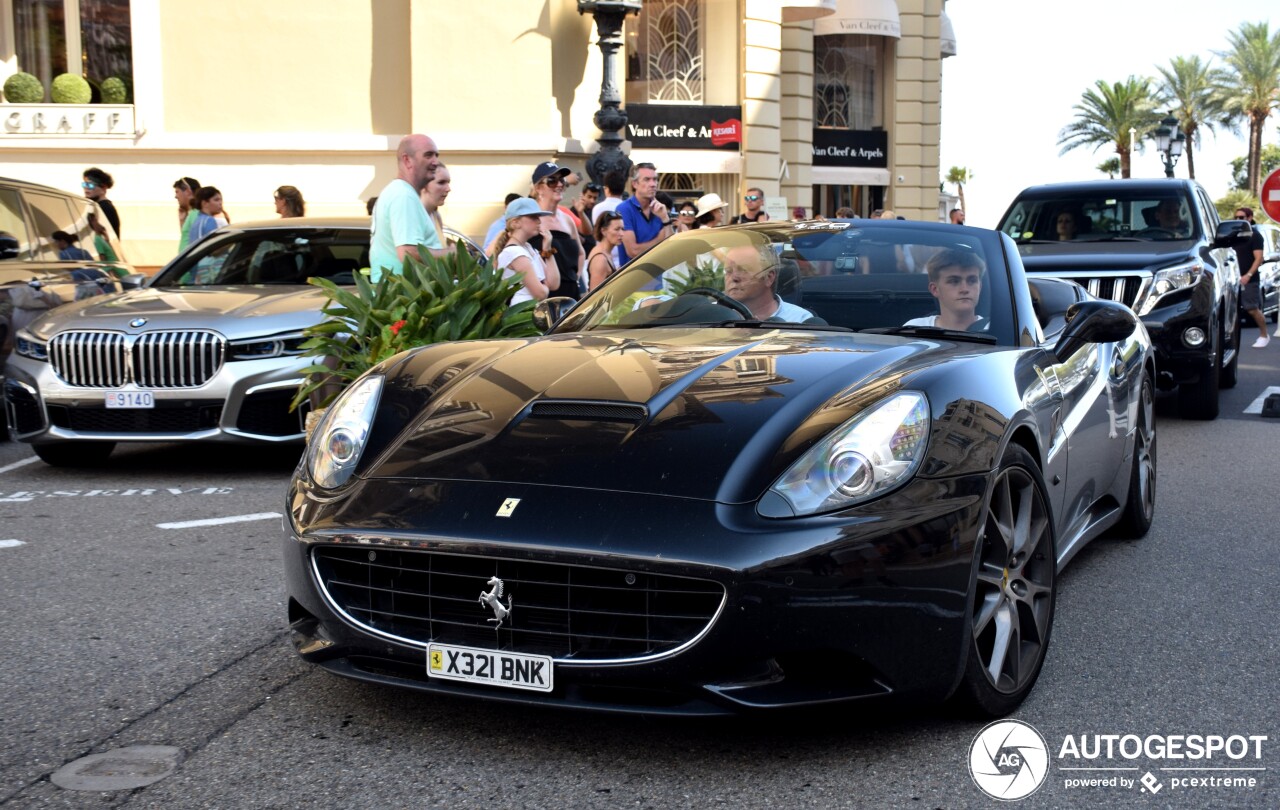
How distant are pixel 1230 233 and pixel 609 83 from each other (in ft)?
38.0

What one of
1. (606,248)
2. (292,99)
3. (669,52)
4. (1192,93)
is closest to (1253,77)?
(1192,93)

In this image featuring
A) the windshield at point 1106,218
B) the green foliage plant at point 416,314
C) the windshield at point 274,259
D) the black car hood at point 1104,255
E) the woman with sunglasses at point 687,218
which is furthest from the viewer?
the woman with sunglasses at point 687,218

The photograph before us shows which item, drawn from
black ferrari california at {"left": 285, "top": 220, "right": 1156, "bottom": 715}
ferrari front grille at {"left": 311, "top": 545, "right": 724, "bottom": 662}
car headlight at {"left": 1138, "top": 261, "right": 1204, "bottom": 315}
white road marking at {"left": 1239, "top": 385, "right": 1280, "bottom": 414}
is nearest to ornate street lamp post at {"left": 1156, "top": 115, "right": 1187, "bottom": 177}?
white road marking at {"left": 1239, "top": 385, "right": 1280, "bottom": 414}

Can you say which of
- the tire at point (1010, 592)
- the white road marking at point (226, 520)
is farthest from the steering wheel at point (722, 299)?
the white road marking at point (226, 520)

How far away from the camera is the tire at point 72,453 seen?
859 cm

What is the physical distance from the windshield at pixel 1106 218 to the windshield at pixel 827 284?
7.02 m

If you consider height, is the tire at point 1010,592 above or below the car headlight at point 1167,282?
below

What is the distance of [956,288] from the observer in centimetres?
480

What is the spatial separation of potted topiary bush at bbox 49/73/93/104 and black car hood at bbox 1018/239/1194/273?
14253mm

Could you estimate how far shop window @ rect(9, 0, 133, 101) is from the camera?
21.0m

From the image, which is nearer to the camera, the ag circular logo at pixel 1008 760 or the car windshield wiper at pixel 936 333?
the ag circular logo at pixel 1008 760

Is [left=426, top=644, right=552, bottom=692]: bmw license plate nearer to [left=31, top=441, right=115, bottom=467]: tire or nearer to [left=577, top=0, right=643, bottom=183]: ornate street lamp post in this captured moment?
[left=31, top=441, right=115, bottom=467]: tire

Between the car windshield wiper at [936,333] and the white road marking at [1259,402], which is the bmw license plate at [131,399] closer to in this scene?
the car windshield wiper at [936,333]

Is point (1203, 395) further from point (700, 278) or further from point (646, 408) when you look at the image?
point (646, 408)
